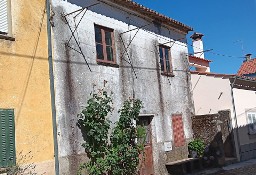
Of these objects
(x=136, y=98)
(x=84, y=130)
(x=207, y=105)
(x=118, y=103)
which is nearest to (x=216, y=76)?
(x=207, y=105)

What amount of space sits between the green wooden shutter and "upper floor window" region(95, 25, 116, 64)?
13.2ft

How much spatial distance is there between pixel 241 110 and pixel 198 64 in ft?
24.9

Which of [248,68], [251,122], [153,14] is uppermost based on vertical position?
[248,68]

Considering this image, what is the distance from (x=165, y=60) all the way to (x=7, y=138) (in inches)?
343

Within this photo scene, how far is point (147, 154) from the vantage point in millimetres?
12906

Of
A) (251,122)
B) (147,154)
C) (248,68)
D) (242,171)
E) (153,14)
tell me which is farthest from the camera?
(248,68)

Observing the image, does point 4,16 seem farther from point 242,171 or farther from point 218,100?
point 218,100

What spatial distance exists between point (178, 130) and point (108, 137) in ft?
15.5

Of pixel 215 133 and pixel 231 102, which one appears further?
pixel 231 102

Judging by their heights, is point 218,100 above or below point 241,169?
above

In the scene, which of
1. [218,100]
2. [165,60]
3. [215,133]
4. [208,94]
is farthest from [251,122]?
[165,60]

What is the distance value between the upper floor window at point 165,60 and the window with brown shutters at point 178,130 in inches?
81.5

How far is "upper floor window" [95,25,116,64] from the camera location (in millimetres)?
11430

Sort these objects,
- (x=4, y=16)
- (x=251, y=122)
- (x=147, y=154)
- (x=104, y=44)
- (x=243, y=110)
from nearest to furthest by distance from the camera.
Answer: (x=4, y=16) → (x=104, y=44) → (x=147, y=154) → (x=243, y=110) → (x=251, y=122)
